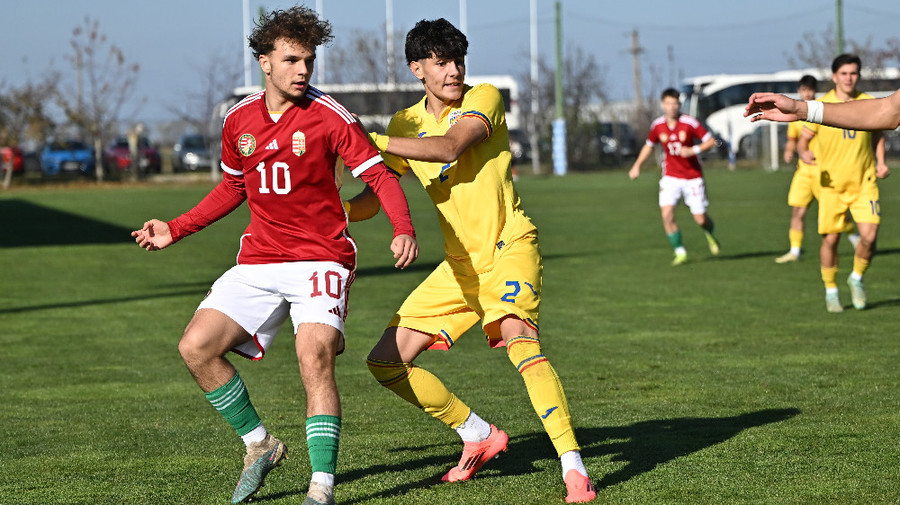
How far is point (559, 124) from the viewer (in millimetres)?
54156

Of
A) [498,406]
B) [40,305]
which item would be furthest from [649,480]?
[40,305]

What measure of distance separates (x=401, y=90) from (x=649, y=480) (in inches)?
2074

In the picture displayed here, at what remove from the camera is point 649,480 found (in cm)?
550

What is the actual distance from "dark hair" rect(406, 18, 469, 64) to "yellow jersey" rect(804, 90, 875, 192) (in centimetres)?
682

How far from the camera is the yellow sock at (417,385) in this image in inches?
223

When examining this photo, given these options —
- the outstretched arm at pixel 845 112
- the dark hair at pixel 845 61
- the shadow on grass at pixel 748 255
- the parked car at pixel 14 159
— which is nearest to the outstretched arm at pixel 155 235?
the outstretched arm at pixel 845 112

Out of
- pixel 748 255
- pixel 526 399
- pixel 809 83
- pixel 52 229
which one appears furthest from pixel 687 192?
pixel 52 229

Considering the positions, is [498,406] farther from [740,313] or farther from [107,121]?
[107,121]

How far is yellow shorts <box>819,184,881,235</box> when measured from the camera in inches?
446

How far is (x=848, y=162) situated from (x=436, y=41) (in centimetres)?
715

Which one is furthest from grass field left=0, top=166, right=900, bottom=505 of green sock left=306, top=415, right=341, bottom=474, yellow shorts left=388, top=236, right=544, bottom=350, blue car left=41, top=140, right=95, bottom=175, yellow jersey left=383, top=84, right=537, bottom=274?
blue car left=41, top=140, right=95, bottom=175

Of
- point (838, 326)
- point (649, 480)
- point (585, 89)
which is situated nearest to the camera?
point (649, 480)

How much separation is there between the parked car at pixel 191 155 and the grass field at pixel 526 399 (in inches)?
1654

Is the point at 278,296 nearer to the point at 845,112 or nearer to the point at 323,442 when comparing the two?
the point at 323,442
